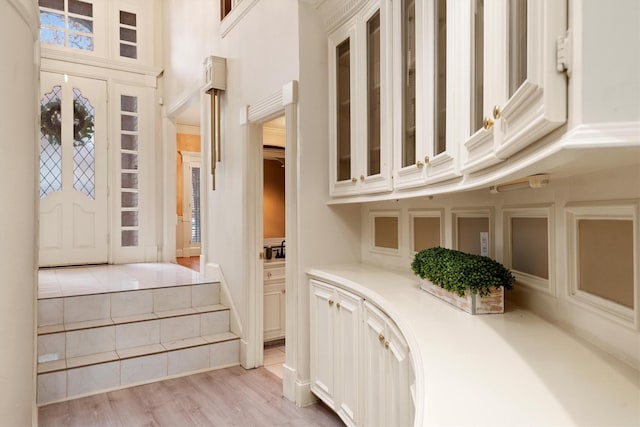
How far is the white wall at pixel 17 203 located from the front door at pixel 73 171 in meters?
3.35

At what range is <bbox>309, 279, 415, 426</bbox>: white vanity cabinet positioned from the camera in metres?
1.61

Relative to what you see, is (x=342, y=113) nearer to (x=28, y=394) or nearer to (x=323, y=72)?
(x=323, y=72)

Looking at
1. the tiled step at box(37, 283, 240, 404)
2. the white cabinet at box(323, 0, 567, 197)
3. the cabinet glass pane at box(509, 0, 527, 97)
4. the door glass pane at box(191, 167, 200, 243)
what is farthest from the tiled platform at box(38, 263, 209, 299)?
the cabinet glass pane at box(509, 0, 527, 97)

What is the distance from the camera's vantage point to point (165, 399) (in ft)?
9.71

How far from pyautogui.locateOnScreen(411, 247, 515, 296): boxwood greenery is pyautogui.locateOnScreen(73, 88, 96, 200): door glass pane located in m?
4.97

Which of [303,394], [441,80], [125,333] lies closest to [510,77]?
[441,80]

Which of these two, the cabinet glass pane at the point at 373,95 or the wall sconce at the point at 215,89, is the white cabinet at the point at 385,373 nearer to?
the cabinet glass pane at the point at 373,95

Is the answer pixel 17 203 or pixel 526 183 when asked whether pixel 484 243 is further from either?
pixel 17 203

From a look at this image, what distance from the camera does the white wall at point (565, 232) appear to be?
105 centimetres

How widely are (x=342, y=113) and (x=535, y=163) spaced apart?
1.94m

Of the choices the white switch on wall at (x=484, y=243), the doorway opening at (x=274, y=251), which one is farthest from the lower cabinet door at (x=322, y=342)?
the white switch on wall at (x=484, y=243)

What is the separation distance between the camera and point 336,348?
7.81 ft

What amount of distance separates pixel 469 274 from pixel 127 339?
→ 9.71ft

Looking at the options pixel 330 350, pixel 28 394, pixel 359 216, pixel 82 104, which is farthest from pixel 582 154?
pixel 82 104
